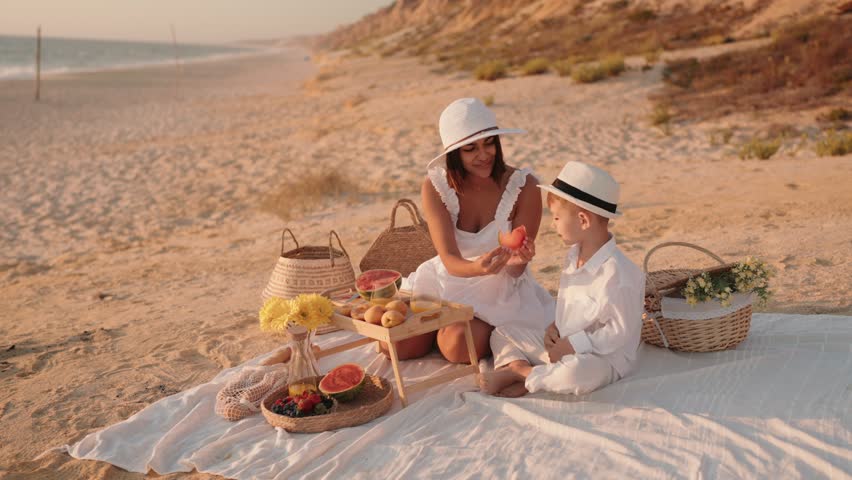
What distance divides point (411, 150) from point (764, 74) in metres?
6.97

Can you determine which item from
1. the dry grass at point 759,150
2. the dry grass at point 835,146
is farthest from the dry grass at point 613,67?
the dry grass at point 835,146

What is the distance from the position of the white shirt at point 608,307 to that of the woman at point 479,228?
1.77 feet

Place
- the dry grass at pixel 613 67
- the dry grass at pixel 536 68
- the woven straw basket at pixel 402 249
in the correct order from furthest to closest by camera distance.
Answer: the dry grass at pixel 536 68 < the dry grass at pixel 613 67 < the woven straw basket at pixel 402 249

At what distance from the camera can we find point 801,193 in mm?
7566

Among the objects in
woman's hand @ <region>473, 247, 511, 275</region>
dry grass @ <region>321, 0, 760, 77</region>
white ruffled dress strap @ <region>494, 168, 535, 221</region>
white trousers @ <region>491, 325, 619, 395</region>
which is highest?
dry grass @ <region>321, 0, 760, 77</region>

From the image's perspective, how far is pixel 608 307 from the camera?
3.60 metres

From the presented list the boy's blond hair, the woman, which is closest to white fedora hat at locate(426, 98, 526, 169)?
the woman

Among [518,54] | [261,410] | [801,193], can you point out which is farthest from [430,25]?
[261,410]

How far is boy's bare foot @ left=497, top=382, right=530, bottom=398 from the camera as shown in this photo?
3.79 m

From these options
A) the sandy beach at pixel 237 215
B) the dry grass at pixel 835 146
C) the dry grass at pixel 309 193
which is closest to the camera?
the sandy beach at pixel 237 215

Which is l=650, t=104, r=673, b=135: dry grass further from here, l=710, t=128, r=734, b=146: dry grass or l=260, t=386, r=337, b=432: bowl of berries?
l=260, t=386, r=337, b=432: bowl of berries

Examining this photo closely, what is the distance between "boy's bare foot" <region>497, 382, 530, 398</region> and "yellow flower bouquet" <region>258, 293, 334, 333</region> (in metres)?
0.95

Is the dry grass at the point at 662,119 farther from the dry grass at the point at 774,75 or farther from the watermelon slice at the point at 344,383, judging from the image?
the watermelon slice at the point at 344,383

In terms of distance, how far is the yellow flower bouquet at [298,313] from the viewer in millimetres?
3746
